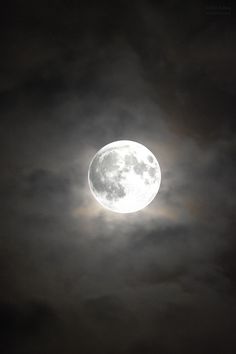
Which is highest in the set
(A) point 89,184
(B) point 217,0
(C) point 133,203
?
(B) point 217,0

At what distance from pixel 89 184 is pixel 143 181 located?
3.86 feet

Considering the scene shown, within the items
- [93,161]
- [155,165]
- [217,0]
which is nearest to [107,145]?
[93,161]

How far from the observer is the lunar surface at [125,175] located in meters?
10.1

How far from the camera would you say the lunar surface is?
10.1m

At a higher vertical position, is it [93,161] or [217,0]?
[217,0]

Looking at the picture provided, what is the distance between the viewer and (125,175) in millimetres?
10133

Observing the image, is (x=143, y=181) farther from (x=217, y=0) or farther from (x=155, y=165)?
(x=217, y=0)

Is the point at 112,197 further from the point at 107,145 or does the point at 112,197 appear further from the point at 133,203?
the point at 107,145

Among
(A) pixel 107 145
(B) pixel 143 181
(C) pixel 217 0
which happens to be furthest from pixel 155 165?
(C) pixel 217 0

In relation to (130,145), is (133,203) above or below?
below

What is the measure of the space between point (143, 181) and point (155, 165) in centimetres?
45

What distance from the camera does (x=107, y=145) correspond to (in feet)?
33.8

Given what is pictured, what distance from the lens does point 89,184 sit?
10.5m

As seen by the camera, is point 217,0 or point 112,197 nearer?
point 217,0
